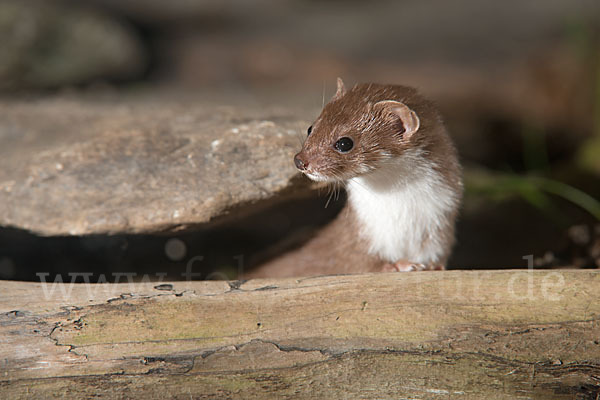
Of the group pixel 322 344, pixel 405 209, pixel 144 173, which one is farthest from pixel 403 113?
pixel 144 173

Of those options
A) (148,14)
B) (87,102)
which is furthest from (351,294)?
(148,14)

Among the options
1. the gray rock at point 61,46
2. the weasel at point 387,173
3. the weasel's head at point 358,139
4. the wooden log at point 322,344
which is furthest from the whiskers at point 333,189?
the gray rock at point 61,46

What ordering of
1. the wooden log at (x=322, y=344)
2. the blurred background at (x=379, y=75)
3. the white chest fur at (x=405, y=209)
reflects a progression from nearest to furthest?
1. the wooden log at (x=322, y=344)
2. the white chest fur at (x=405, y=209)
3. the blurred background at (x=379, y=75)

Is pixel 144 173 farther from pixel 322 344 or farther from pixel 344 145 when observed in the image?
pixel 322 344

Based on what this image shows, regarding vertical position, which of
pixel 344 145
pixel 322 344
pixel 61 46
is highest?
pixel 61 46

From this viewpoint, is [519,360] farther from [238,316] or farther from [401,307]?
[238,316]

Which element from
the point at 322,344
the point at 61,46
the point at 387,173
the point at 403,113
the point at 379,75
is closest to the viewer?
the point at 322,344

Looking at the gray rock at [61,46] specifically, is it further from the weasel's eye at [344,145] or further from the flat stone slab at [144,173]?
the weasel's eye at [344,145]
